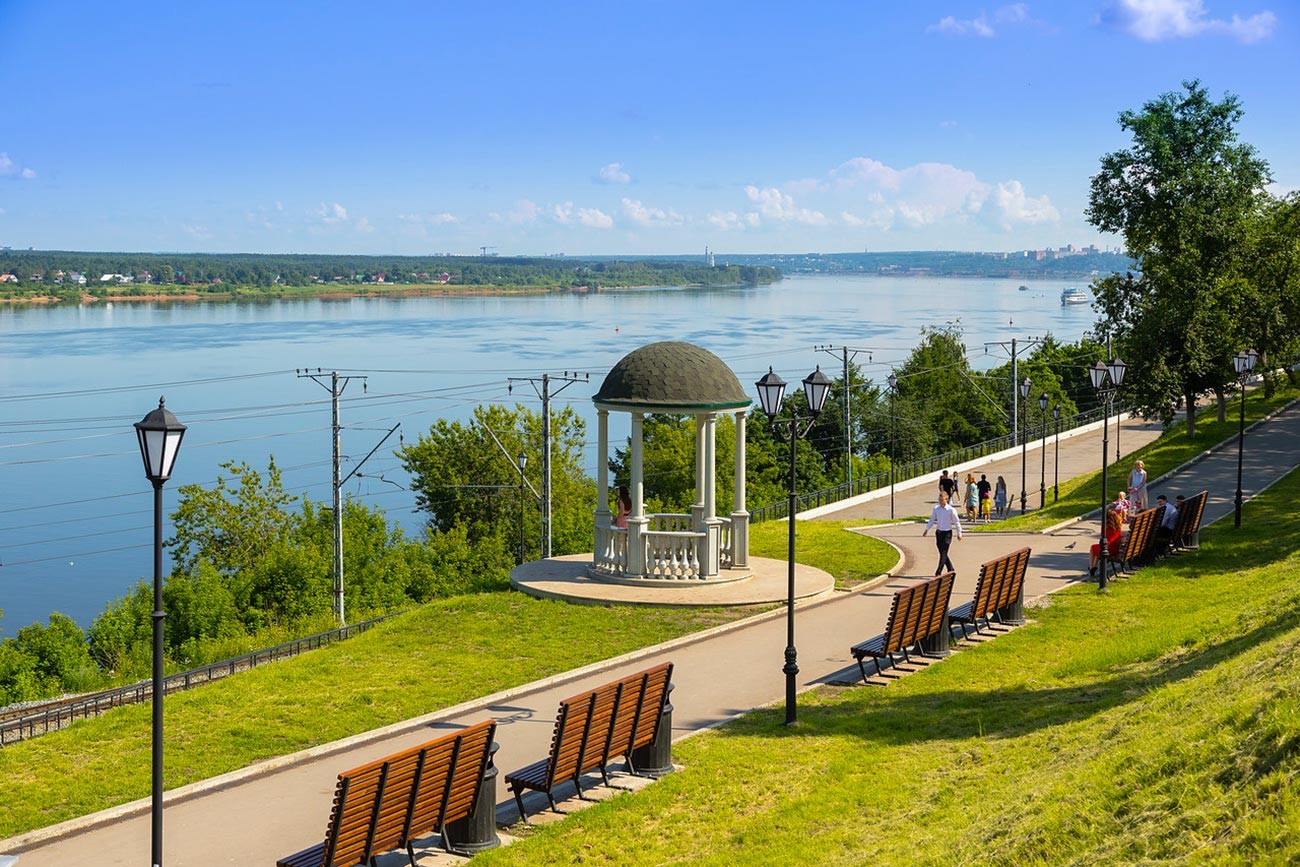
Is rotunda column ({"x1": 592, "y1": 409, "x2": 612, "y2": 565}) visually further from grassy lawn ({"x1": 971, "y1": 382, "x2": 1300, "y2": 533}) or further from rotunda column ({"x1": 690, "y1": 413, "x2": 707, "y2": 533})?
grassy lawn ({"x1": 971, "y1": 382, "x2": 1300, "y2": 533})

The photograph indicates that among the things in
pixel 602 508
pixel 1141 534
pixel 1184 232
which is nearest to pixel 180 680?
pixel 602 508

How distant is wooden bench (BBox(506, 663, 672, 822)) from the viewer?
377 inches

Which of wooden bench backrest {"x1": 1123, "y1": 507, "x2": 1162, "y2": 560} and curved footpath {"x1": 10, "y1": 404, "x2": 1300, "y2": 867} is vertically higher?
wooden bench backrest {"x1": 1123, "y1": 507, "x2": 1162, "y2": 560}

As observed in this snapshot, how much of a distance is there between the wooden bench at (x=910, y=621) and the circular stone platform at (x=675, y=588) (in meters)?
4.22

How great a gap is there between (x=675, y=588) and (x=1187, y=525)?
802 centimetres

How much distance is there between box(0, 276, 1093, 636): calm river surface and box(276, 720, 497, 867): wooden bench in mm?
48463

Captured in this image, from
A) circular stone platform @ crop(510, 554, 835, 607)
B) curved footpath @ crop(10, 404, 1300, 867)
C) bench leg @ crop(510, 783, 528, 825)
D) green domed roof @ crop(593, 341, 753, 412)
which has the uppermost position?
green domed roof @ crop(593, 341, 753, 412)

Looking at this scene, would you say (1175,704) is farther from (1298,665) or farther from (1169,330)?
(1169,330)

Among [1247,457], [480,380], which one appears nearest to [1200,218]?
[1247,457]

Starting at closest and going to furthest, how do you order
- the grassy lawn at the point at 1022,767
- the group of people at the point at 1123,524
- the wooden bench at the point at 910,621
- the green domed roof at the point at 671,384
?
the grassy lawn at the point at 1022,767 < the wooden bench at the point at 910,621 < the group of people at the point at 1123,524 < the green domed roof at the point at 671,384

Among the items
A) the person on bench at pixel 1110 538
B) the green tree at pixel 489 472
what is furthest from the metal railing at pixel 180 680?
the green tree at pixel 489 472

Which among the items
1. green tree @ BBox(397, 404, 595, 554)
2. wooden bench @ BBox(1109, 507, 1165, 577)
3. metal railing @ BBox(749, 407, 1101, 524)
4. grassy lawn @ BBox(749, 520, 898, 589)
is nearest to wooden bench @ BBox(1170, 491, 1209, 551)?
wooden bench @ BBox(1109, 507, 1165, 577)

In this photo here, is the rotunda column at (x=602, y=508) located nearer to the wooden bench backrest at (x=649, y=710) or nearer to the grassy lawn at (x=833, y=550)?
the grassy lawn at (x=833, y=550)

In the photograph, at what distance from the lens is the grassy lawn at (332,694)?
35.8 feet
